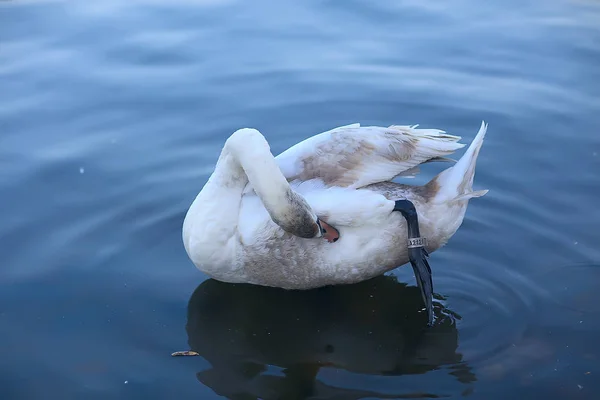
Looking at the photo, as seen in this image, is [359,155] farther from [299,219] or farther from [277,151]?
[277,151]

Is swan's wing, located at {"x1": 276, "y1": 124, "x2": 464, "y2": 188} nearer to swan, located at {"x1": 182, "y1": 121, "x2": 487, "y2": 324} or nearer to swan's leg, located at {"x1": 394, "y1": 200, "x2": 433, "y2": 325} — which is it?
swan, located at {"x1": 182, "y1": 121, "x2": 487, "y2": 324}

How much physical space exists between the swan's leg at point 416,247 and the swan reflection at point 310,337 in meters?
0.19

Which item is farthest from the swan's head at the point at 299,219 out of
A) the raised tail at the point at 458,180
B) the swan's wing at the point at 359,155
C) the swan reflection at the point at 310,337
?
the raised tail at the point at 458,180

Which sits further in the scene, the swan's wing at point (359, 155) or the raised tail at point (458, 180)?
the raised tail at point (458, 180)

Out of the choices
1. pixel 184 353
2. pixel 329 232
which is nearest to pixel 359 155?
pixel 329 232

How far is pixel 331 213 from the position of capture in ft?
18.0

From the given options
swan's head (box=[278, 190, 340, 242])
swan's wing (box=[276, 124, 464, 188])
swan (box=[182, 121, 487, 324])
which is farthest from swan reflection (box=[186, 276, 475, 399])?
swan's wing (box=[276, 124, 464, 188])

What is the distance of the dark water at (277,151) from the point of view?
16.8 ft

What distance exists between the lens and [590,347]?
206 inches

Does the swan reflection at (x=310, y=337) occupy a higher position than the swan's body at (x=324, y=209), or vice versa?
the swan's body at (x=324, y=209)

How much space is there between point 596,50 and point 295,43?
329cm

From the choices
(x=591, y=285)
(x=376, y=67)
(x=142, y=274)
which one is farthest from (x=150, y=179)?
(x=591, y=285)

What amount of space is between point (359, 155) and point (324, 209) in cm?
54

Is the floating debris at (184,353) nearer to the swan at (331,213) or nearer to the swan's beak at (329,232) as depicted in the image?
the swan at (331,213)
